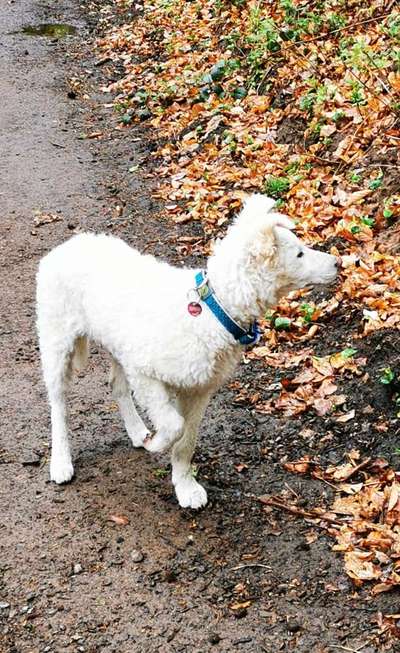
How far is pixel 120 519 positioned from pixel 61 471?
0.61m

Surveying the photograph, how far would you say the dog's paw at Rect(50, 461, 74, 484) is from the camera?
5.35 m

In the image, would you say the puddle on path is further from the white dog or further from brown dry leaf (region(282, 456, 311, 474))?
brown dry leaf (region(282, 456, 311, 474))

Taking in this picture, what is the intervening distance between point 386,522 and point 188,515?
47.8 inches

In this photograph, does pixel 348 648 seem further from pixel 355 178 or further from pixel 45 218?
pixel 45 218

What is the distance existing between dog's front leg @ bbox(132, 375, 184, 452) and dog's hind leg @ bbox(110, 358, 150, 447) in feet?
2.93

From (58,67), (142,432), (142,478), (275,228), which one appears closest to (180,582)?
(142,478)

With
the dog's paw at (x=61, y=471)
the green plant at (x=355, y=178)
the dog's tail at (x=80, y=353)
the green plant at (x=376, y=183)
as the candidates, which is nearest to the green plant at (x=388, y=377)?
the dog's tail at (x=80, y=353)

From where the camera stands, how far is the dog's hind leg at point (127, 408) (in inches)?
224

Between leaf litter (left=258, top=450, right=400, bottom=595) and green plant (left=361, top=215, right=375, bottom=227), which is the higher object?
green plant (left=361, top=215, right=375, bottom=227)

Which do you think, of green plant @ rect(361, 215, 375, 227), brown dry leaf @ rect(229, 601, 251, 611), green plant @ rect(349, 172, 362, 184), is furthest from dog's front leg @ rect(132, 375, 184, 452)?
green plant @ rect(349, 172, 362, 184)

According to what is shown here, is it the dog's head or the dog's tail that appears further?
the dog's tail

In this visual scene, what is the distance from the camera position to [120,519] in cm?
499

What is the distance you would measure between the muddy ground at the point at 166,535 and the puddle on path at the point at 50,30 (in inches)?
372

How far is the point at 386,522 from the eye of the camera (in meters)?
4.55
